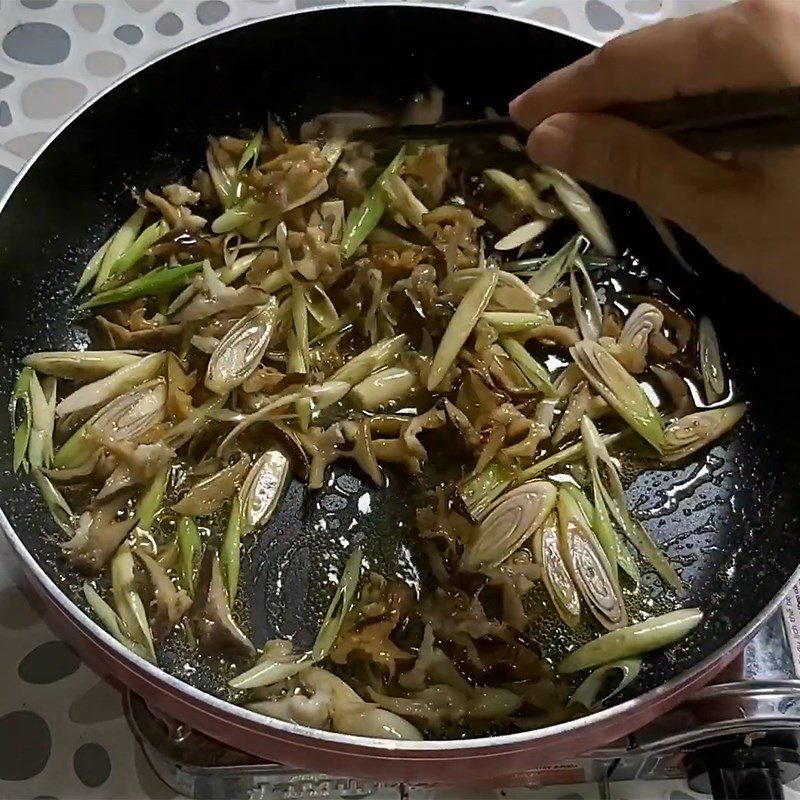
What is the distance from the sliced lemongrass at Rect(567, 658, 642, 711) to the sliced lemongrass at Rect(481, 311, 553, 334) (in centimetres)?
43

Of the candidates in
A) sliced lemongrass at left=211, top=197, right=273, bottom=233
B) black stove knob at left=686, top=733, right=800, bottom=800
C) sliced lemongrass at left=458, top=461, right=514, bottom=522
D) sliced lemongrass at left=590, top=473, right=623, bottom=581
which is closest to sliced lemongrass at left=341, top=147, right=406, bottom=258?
sliced lemongrass at left=211, top=197, right=273, bottom=233

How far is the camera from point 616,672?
960mm

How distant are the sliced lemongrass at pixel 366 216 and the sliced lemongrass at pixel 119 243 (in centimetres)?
28

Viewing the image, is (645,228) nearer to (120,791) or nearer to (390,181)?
(390,181)

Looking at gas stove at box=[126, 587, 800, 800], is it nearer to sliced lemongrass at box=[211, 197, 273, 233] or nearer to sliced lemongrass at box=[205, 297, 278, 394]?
sliced lemongrass at box=[205, 297, 278, 394]

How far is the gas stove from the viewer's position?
0.88m

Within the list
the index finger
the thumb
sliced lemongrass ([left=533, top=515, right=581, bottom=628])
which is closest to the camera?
the index finger

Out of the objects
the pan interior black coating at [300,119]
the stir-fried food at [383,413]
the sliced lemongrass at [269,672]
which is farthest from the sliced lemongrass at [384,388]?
the sliced lemongrass at [269,672]

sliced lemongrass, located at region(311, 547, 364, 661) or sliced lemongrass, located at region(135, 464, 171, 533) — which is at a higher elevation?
sliced lemongrass, located at region(135, 464, 171, 533)

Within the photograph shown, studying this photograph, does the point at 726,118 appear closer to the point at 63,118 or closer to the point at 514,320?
the point at 514,320

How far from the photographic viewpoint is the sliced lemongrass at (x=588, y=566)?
3.30 ft

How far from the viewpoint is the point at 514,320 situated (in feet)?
3.85

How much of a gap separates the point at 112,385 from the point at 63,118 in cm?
56

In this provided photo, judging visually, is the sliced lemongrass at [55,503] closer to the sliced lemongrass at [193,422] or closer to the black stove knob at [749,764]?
the sliced lemongrass at [193,422]
